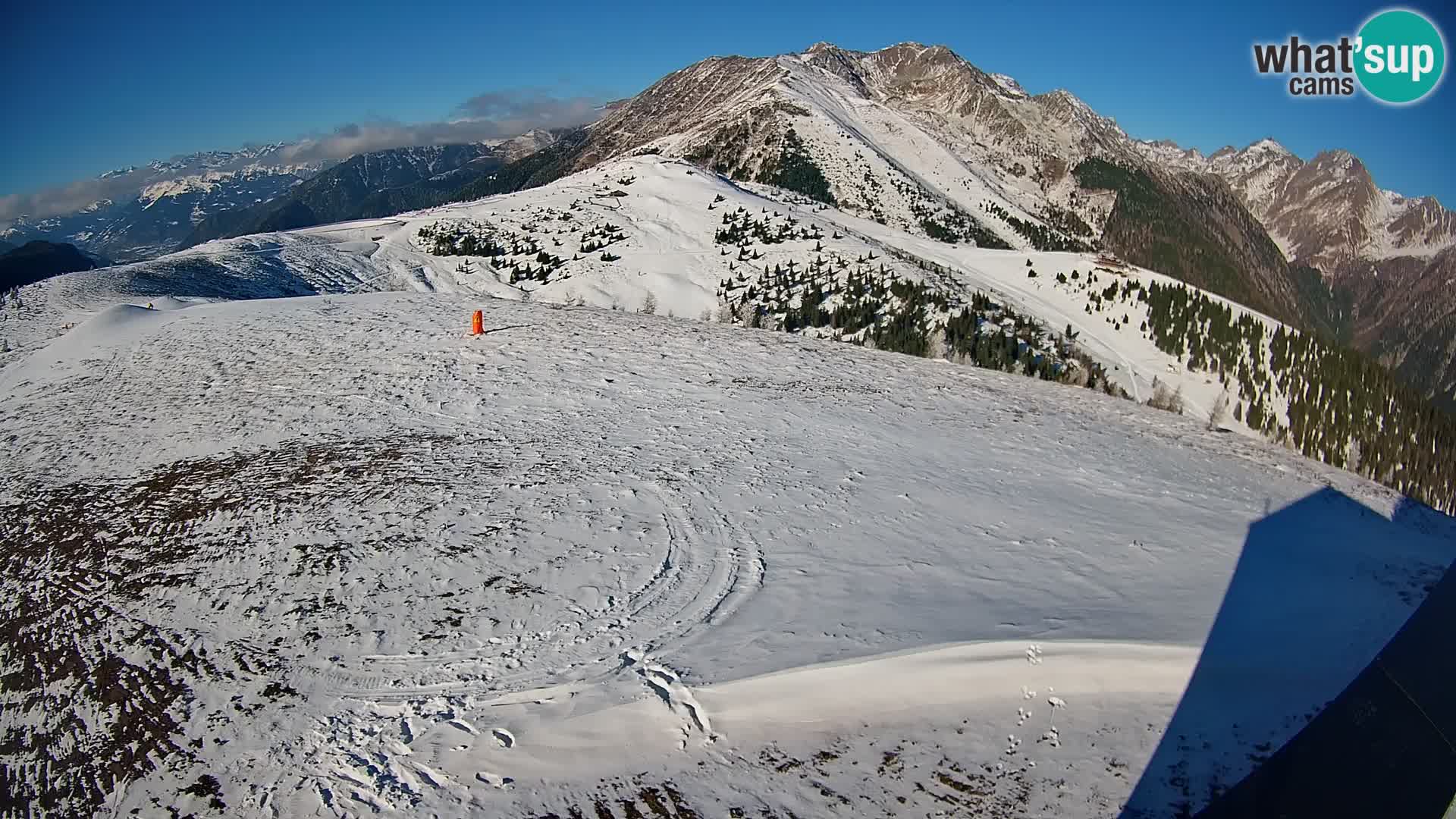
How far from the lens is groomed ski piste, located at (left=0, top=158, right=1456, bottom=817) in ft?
22.7

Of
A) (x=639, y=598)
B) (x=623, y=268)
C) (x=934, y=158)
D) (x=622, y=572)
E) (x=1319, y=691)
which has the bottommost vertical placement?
(x=1319, y=691)

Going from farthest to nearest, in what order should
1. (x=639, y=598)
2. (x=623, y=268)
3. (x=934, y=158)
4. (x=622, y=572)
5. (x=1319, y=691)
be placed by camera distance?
(x=934, y=158) < (x=623, y=268) < (x=622, y=572) < (x=639, y=598) < (x=1319, y=691)

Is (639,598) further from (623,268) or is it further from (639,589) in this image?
(623,268)

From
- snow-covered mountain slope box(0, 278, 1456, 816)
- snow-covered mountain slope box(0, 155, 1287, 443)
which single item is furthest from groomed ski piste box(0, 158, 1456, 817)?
snow-covered mountain slope box(0, 155, 1287, 443)

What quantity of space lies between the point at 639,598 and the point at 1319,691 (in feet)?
25.5

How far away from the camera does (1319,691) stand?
7789 mm

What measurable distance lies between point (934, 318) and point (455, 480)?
84.3ft

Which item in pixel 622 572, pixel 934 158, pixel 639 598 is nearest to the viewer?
pixel 639 598

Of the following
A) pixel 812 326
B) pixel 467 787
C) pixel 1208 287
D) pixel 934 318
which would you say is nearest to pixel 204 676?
pixel 467 787

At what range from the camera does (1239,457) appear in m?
17.8

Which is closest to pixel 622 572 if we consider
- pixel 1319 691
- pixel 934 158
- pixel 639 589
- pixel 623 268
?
pixel 639 589

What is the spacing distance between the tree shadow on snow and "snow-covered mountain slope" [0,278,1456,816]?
6 cm

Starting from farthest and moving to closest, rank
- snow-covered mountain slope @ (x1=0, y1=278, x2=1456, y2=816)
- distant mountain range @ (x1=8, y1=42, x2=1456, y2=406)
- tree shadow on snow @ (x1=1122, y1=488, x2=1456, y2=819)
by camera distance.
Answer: distant mountain range @ (x1=8, y1=42, x2=1456, y2=406)
snow-covered mountain slope @ (x1=0, y1=278, x2=1456, y2=816)
tree shadow on snow @ (x1=1122, y1=488, x2=1456, y2=819)

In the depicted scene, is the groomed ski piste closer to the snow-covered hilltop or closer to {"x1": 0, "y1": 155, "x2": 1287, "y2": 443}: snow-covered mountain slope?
the snow-covered hilltop
